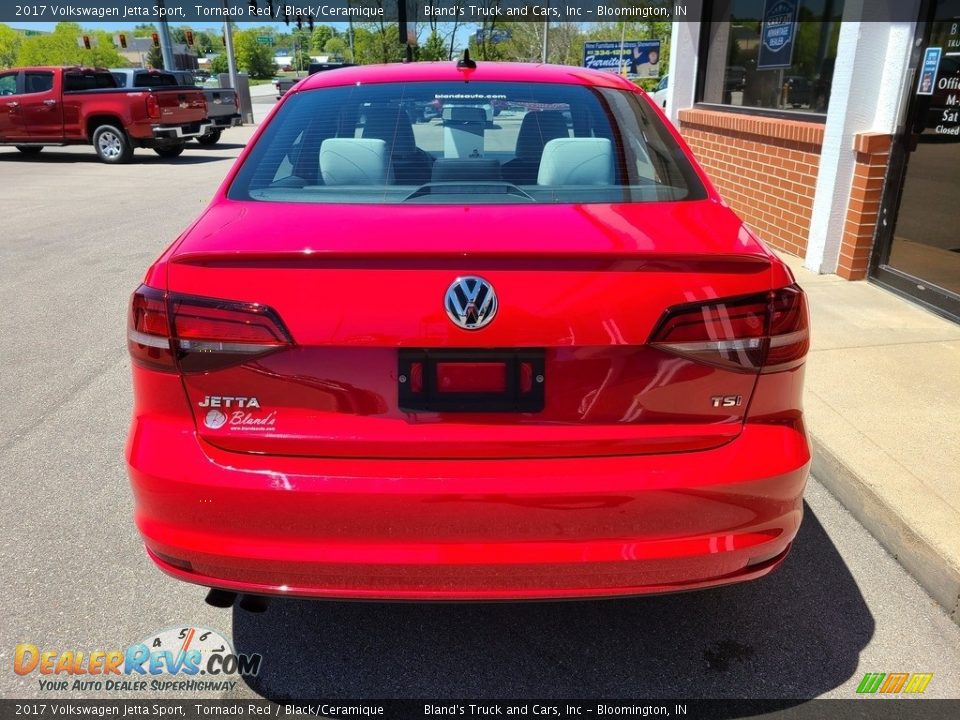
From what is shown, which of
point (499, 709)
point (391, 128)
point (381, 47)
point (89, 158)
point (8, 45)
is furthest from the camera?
point (8, 45)

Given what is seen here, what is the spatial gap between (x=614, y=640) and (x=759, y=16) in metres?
7.66

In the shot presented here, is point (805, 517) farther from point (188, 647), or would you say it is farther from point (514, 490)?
point (188, 647)

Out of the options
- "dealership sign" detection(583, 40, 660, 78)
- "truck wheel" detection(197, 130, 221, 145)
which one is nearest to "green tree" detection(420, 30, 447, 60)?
"dealership sign" detection(583, 40, 660, 78)

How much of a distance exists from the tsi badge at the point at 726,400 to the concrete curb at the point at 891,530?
Result: 1.31 metres

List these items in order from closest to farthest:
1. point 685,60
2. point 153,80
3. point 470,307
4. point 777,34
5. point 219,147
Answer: point 470,307 → point 777,34 → point 685,60 → point 153,80 → point 219,147

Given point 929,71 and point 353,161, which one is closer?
point 353,161

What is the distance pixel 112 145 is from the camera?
685 inches

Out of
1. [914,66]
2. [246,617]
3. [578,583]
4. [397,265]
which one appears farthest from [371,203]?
[914,66]

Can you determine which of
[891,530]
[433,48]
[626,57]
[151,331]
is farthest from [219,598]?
[433,48]

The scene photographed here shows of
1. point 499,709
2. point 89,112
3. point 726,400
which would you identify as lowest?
point 499,709

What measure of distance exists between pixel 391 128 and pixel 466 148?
1.10 ft

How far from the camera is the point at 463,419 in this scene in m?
1.98

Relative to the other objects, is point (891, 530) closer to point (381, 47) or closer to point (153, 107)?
point (153, 107)

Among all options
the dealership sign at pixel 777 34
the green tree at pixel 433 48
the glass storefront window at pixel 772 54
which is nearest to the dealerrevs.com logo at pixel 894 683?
the glass storefront window at pixel 772 54
